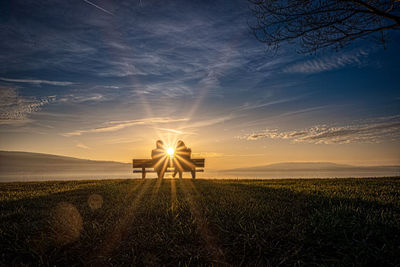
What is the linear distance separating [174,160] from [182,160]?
46 cm

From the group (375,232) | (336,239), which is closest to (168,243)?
(336,239)

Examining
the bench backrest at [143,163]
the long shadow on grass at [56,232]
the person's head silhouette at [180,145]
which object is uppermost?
the person's head silhouette at [180,145]

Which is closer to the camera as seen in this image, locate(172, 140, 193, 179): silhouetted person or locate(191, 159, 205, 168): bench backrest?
locate(172, 140, 193, 179): silhouetted person

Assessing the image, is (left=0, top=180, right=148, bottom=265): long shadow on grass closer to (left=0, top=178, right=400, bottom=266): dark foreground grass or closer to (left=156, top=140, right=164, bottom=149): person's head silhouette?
(left=0, top=178, right=400, bottom=266): dark foreground grass

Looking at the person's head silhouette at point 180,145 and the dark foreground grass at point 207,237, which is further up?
the person's head silhouette at point 180,145

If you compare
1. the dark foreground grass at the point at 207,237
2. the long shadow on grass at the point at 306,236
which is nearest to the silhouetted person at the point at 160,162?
the dark foreground grass at the point at 207,237

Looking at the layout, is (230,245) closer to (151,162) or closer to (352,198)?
(352,198)

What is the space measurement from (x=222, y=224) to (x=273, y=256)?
1.05m

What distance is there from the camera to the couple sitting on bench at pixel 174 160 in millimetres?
13758

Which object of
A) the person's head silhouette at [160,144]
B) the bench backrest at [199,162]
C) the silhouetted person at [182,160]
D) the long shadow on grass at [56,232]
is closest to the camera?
the long shadow on grass at [56,232]

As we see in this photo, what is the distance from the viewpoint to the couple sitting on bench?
542 inches

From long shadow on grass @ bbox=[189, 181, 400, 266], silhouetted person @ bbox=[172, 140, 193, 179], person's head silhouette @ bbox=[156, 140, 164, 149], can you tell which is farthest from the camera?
person's head silhouette @ bbox=[156, 140, 164, 149]

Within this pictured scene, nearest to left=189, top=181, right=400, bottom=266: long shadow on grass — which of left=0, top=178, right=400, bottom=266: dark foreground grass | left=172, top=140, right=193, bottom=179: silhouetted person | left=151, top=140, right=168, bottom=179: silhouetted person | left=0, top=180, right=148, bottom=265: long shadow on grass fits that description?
left=0, top=178, right=400, bottom=266: dark foreground grass

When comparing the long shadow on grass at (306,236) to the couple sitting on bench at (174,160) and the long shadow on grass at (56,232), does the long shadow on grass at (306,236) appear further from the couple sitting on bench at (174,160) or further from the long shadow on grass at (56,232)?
the couple sitting on bench at (174,160)
